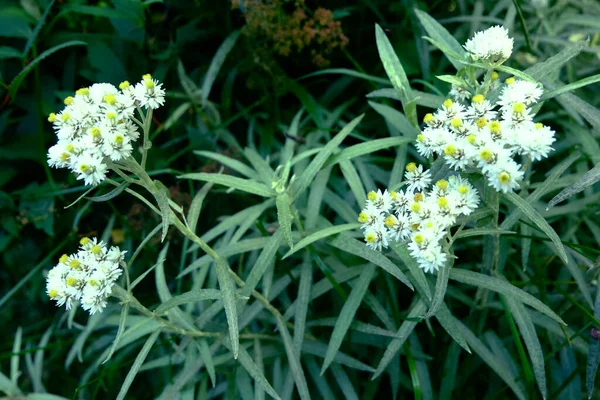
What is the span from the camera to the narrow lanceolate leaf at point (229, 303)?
1267 millimetres

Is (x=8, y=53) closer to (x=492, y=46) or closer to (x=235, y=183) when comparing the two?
(x=235, y=183)

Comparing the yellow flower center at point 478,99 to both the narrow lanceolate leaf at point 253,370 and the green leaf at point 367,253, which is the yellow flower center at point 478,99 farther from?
the narrow lanceolate leaf at point 253,370

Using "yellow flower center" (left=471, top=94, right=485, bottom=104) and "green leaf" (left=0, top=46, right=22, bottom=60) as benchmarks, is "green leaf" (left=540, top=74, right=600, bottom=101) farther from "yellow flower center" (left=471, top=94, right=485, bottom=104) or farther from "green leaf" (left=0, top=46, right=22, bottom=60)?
"green leaf" (left=0, top=46, right=22, bottom=60)

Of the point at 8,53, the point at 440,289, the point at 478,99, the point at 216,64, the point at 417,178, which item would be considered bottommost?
the point at 440,289

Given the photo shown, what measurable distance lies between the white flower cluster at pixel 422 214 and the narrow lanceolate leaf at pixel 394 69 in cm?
34

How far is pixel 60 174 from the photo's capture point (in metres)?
2.31

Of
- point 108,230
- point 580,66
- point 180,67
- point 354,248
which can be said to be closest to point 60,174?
point 108,230

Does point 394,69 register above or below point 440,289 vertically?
above

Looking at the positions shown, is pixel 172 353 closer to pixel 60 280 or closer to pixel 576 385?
pixel 60 280

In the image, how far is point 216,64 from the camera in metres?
2.19

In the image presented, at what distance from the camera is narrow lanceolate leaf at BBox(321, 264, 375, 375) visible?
1.45 meters

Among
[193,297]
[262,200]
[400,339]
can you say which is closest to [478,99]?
[400,339]

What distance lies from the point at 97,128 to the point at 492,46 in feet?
2.84

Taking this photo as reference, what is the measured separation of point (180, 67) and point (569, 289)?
5.21 feet
